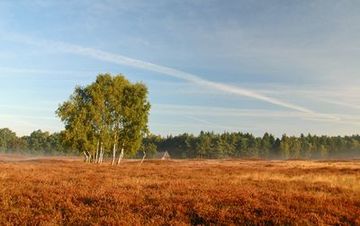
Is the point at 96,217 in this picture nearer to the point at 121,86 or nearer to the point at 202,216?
the point at 202,216

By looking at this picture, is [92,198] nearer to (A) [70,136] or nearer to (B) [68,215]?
(B) [68,215]

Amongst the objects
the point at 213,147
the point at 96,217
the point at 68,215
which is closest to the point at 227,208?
the point at 96,217

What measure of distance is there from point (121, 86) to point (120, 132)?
7175mm

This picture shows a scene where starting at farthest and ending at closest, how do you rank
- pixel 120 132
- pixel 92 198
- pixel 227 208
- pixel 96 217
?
1. pixel 120 132
2. pixel 92 198
3. pixel 227 208
4. pixel 96 217

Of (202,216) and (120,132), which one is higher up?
(120,132)

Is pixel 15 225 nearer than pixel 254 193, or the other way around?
pixel 15 225

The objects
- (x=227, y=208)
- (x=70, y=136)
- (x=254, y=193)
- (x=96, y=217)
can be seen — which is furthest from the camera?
(x=70, y=136)

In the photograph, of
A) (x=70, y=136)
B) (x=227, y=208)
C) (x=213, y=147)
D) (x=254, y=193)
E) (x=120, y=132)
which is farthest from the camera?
(x=213, y=147)

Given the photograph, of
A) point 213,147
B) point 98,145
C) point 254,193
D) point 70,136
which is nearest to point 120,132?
Answer: point 98,145

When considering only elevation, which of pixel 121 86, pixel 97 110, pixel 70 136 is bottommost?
pixel 70 136

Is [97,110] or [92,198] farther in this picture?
[97,110]

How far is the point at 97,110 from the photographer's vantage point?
61250 mm

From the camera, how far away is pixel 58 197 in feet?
48.1

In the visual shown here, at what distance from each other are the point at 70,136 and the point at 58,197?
46.1 meters
